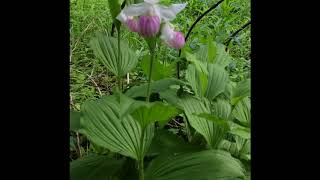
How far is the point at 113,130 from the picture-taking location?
89 centimetres

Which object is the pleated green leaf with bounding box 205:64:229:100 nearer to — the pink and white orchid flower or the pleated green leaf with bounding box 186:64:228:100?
the pleated green leaf with bounding box 186:64:228:100

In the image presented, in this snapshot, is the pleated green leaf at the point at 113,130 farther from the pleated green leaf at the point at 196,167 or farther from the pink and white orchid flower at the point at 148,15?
the pink and white orchid flower at the point at 148,15

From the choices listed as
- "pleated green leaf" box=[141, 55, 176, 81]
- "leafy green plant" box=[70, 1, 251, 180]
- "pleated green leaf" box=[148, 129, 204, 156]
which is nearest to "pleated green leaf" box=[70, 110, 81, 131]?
"leafy green plant" box=[70, 1, 251, 180]

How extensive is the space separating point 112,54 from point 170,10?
285mm

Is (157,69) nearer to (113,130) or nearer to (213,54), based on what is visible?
(213,54)

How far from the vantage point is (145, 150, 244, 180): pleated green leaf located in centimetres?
82
